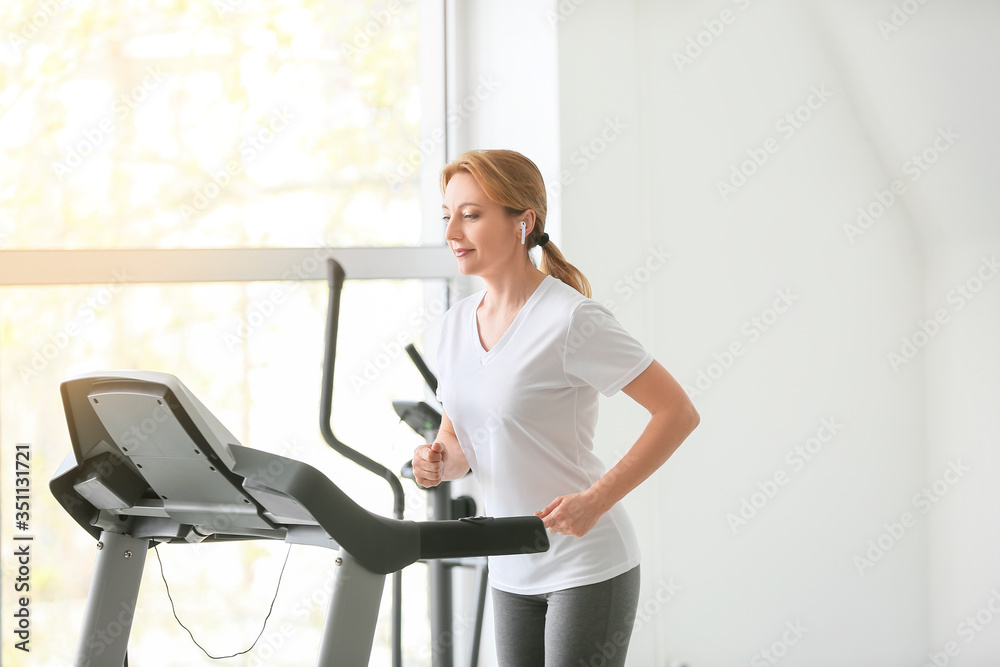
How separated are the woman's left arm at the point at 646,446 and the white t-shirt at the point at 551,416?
0.04 m

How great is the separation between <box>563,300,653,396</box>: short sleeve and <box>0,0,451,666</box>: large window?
1.54 metres

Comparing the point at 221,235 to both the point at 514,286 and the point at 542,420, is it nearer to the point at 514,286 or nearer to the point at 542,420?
the point at 514,286

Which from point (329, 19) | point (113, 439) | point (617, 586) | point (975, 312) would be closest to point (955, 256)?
point (975, 312)

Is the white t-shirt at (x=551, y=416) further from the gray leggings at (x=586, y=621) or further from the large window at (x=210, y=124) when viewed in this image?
the large window at (x=210, y=124)

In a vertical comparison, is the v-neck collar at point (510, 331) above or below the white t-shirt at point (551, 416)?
above

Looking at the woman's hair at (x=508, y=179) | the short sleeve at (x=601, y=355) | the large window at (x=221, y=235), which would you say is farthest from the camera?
the large window at (x=221, y=235)

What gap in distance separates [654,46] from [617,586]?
6.03 ft

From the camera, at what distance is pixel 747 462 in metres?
2.78

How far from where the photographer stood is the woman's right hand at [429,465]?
166 cm

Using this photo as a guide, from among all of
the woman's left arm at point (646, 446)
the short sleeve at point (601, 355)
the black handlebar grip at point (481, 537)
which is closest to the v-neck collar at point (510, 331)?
the short sleeve at point (601, 355)

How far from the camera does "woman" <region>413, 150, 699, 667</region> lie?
1479 mm

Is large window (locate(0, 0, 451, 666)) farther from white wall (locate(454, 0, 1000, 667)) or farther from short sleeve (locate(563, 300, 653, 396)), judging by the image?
short sleeve (locate(563, 300, 653, 396))

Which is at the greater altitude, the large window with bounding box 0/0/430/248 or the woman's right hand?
the large window with bounding box 0/0/430/248

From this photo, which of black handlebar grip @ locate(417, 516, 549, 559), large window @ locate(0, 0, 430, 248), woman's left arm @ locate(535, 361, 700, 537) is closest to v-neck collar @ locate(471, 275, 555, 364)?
woman's left arm @ locate(535, 361, 700, 537)
